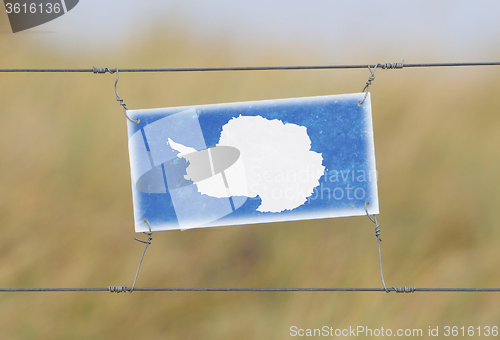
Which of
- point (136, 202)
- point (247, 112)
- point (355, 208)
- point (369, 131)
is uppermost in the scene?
point (247, 112)

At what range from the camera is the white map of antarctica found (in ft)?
4.40

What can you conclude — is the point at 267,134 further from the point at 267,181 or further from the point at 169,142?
the point at 169,142

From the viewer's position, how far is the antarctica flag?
4.38 ft

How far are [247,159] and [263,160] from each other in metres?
0.05

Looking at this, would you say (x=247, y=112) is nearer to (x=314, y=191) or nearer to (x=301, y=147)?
(x=301, y=147)

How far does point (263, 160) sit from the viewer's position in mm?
1348

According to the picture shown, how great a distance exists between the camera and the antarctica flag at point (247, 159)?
4.38 ft

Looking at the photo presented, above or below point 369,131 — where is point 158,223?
below

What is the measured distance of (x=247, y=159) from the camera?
1348 mm

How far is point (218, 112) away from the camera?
1348 millimetres

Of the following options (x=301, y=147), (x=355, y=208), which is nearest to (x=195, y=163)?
(x=301, y=147)

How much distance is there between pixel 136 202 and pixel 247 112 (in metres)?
0.44

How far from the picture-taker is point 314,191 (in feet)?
4.38

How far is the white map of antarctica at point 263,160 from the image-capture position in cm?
134
